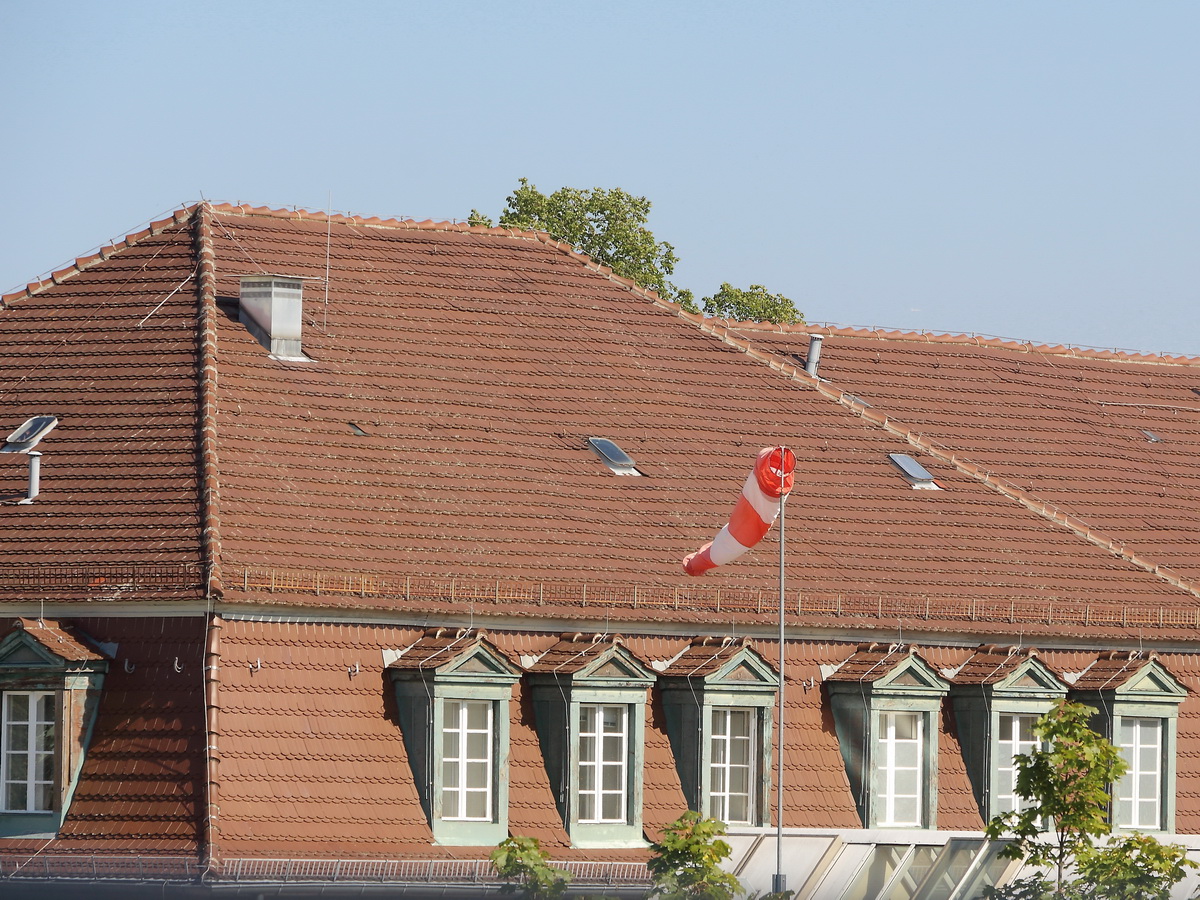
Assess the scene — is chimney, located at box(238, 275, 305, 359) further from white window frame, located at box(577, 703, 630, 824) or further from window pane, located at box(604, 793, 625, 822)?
window pane, located at box(604, 793, 625, 822)

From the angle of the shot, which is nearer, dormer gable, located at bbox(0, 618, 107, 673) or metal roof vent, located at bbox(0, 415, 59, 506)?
dormer gable, located at bbox(0, 618, 107, 673)

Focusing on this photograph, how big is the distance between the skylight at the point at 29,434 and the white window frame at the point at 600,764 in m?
9.26

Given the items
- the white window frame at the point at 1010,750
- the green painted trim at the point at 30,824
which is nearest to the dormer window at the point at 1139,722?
the white window frame at the point at 1010,750

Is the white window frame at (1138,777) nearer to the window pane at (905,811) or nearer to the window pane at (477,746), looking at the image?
the window pane at (905,811)

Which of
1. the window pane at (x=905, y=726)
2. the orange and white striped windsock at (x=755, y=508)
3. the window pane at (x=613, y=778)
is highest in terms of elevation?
the orange and white striped windsock at (x=755, y=508)

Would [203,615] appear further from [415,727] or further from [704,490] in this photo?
[704,490]

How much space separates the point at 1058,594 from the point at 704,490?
6290mm

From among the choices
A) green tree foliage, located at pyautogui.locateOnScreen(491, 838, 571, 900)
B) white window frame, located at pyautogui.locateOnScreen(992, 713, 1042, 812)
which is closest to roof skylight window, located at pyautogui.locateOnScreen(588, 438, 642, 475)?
white window frame, located at pyautogui.locateOnScreen(992, 713, 1042, 812)

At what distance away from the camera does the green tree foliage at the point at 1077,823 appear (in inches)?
1640

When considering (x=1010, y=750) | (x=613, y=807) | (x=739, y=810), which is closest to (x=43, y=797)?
(x=613, y=807)

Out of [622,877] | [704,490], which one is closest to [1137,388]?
[704,490]

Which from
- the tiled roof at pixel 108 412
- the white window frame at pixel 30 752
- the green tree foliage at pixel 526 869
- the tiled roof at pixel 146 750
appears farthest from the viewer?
the tiled roof at pixel 108 412

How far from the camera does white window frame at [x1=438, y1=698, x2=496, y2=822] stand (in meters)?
42.2

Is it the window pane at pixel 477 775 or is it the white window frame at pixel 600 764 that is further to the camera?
the white window frame at pixel 600 764
